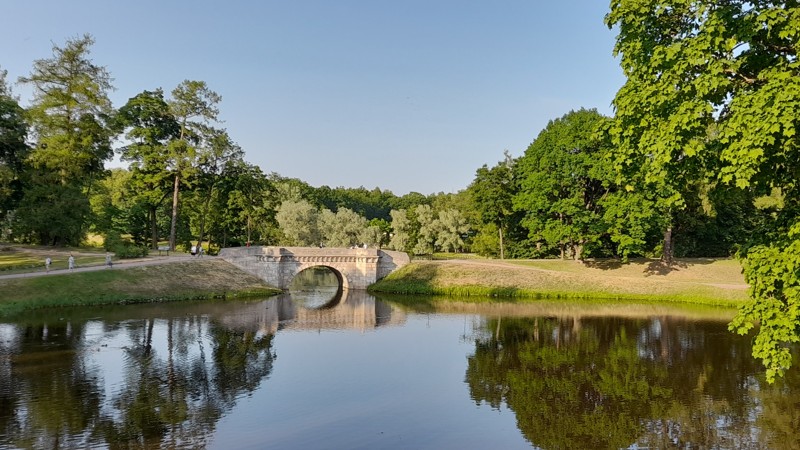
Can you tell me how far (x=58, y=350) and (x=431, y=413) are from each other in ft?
58.9

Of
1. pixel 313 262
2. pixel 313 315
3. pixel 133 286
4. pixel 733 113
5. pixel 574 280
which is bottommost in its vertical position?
pixel 313 315

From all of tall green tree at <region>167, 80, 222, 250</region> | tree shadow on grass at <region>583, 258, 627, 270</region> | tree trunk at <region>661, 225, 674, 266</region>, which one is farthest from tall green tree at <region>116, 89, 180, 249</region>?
tree trunk at <region>661, 225, 674, 266</region>

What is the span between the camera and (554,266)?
54.8 meters

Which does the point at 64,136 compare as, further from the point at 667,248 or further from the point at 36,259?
the point at 667,248

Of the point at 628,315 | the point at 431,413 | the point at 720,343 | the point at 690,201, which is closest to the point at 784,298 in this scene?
the point at 431,413

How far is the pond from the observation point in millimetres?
15594

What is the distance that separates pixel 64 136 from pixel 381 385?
44783mm

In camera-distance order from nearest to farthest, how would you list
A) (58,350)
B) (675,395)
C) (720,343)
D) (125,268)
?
(675,395)
(58,350)
(720,343)
(125,268)

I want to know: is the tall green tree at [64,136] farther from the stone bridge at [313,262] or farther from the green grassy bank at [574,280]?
the green grassy bank at [574,280]

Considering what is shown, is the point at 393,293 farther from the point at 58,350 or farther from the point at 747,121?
the point at 747,121

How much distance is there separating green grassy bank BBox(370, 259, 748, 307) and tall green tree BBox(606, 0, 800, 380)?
119 feet

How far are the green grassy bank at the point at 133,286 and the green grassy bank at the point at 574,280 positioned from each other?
46.2 feet

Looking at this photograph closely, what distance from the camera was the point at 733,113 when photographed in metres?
12.2

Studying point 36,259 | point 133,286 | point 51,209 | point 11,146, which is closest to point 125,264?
point 133,286
